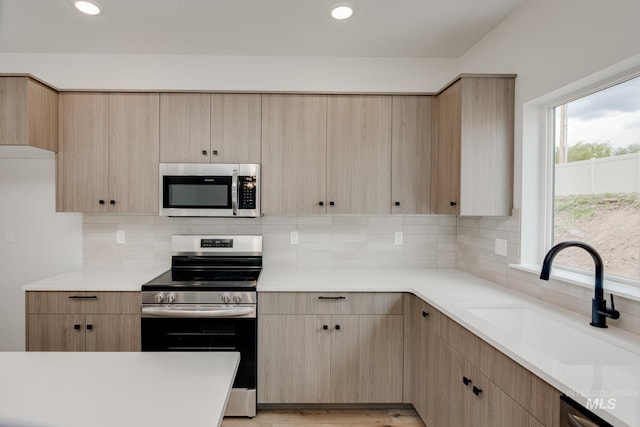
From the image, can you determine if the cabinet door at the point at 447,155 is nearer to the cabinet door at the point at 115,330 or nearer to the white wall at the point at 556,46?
the white wall at the point at 556,46

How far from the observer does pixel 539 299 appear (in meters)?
1.93

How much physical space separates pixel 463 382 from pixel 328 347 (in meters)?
0.94

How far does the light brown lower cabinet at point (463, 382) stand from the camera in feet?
3.86

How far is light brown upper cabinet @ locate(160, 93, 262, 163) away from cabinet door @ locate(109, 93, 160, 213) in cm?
8

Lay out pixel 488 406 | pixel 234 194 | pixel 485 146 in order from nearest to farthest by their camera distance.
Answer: pixel 488 406, pixel 485 146, pixel 234 194

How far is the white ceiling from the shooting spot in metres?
2.10

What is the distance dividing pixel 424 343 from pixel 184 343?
1528 mm

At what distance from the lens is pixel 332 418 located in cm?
233

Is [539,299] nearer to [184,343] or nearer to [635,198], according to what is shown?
[635,198]

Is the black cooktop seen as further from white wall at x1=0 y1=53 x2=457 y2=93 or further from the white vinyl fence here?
the white vinyl fence

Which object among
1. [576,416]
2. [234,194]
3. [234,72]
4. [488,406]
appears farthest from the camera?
[234,72]

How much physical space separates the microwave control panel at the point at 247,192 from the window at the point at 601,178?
1.95 meters

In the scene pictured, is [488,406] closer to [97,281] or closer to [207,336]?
[207,336]

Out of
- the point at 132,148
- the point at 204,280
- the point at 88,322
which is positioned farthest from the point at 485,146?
the point at 88,322
